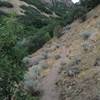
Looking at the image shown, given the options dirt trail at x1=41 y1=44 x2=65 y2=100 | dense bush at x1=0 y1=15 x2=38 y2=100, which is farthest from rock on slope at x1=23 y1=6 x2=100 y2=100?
dense bush at x1=0 y1=15 x2=38 y2=100

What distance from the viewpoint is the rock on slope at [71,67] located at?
59.1 feet

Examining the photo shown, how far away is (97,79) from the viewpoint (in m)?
18.0

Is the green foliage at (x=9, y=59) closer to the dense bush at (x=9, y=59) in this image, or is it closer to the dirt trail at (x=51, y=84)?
the dense bush at (x=9, y=59)

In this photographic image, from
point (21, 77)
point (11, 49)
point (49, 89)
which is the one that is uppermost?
point (11, 49)

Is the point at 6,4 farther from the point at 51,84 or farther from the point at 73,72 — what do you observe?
the point at 73,72

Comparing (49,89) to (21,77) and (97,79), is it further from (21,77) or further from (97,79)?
(21,77)

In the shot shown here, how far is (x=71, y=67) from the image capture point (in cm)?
2047

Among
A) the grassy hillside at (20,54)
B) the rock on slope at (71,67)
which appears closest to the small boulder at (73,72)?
the rock on slope at (71,67)

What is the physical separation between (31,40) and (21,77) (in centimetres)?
1778

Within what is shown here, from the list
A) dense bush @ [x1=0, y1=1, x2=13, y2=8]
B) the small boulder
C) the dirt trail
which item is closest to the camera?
the dirt trail

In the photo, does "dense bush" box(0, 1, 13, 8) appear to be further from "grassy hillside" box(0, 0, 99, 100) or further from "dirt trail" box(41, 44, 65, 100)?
"dirt trail" box(41, 44, 65, 100)

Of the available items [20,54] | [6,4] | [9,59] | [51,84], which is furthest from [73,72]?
[6,4]

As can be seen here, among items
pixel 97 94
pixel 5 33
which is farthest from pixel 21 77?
pixel 97 94

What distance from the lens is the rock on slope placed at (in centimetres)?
1802
